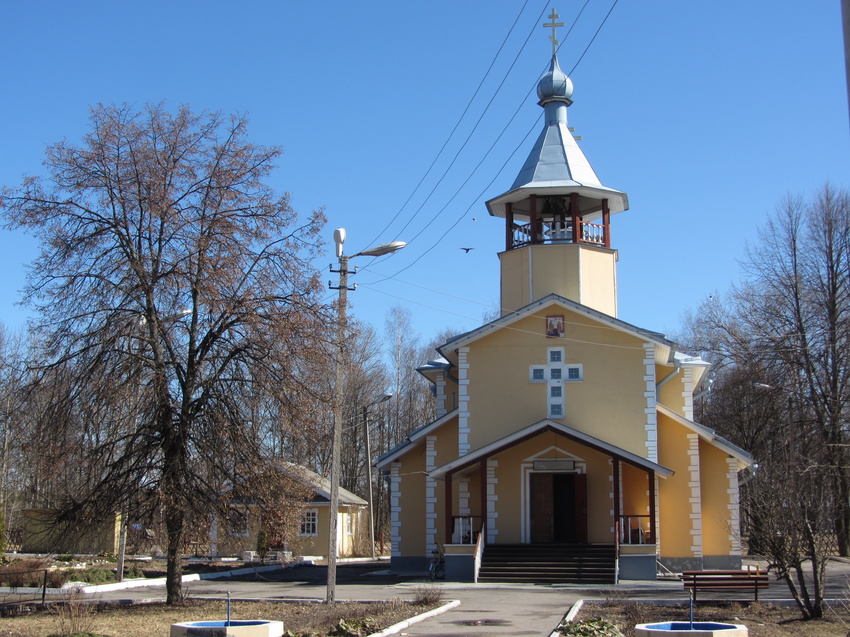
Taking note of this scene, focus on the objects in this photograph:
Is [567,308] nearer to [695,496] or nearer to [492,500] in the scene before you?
[492,500]

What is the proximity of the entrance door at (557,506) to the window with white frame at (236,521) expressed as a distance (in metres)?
11.1

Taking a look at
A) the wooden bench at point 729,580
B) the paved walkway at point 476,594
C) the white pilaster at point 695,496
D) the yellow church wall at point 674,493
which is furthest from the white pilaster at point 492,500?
the wooden bench at point 729,580

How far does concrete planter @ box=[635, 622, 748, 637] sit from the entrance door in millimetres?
13911

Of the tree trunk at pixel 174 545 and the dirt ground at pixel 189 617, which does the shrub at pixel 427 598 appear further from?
the tree trunk at pixel 174 545

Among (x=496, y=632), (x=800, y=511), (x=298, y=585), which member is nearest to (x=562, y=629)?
(x=496, y=632)

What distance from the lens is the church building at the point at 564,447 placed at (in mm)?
23891

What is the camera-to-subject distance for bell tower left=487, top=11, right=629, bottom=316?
27.5 meters

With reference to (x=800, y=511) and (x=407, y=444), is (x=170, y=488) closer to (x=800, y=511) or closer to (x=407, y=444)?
(x=800, y=511)

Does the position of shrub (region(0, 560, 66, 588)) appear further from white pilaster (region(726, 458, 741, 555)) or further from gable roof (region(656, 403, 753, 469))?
white pilaster (region(726, 458, 741, 555))

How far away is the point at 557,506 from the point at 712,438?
189 inches

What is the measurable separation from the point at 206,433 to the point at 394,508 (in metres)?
13.6

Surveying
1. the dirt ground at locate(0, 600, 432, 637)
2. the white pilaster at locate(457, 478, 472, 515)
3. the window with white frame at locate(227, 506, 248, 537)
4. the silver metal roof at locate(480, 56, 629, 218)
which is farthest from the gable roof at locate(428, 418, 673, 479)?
the window with white frame at locate(227, 506, 248, 537)

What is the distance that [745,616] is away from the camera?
15117mm

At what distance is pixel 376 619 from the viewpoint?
14.4 metres
